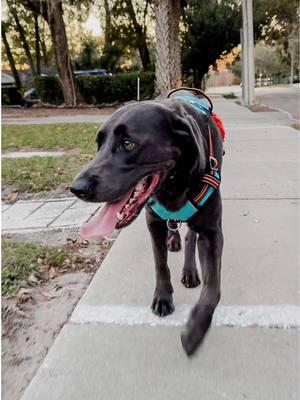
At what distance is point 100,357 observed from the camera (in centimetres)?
221

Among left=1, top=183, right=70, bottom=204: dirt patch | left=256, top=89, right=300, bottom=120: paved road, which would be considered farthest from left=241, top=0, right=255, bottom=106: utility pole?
left=1, top=183, right=70, bottom=204: dirt patch

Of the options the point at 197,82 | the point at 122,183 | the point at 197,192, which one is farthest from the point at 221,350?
the point at 197,82

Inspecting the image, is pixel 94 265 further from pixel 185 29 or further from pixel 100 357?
pixel 185 29

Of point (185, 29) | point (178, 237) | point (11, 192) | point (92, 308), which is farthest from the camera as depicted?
point (185, 29)

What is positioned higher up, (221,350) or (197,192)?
(197,192)

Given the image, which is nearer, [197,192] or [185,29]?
[197,192]

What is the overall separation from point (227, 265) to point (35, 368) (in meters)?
1.50

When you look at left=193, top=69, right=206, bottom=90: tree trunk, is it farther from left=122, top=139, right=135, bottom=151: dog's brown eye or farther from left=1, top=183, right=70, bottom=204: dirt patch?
left=122, top=139, right=135, bottom=151: dog's brown eye

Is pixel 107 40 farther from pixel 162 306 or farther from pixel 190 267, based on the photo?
pixel 162 306

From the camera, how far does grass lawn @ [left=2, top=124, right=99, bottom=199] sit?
223 inches

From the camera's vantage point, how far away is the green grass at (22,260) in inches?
120

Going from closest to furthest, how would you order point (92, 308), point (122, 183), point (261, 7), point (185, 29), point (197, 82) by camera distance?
point (122, 183) < point (92, 308) < point (261, 7) < point (185, 29) < point (197, 82)

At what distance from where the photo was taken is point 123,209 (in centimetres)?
200

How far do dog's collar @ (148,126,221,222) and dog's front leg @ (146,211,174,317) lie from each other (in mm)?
133
